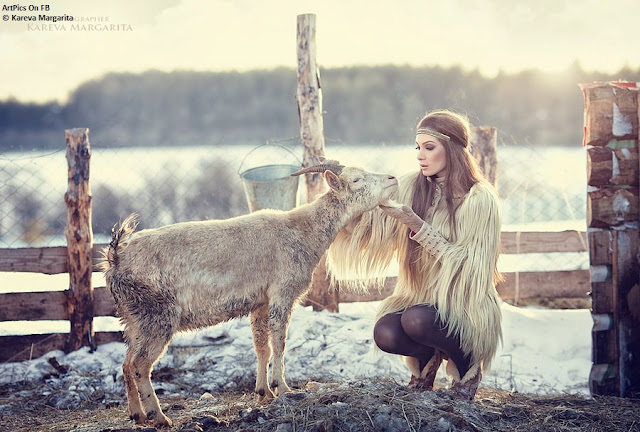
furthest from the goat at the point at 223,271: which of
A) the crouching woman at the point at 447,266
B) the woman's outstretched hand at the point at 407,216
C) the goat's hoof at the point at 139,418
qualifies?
the crouching woman at the point at 447,266

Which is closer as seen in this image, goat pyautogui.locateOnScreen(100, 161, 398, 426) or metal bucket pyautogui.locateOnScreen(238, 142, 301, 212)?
goat pyautogui.locateOnScreen(100, 161, 398, 426)

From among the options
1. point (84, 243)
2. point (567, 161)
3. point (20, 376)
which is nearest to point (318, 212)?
point (84, 243)

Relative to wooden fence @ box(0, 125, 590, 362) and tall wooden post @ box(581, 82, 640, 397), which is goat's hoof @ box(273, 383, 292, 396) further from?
tall wooden post @ box(581, 82, 640, 397)

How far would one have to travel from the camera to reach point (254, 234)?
440 centimetres

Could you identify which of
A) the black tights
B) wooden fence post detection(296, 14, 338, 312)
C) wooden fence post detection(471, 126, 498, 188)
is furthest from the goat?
wooden fence post detection(471, 126, 498, 188)

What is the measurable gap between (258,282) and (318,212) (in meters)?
0.73

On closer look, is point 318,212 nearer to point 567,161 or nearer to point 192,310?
point 192,310

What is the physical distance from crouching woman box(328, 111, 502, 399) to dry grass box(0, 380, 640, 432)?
Result: 34 cm

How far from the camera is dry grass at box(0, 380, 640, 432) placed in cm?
374

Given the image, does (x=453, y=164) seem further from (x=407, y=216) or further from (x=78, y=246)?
(x=78, y=246)

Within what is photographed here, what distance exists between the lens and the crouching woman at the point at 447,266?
14.5 ft

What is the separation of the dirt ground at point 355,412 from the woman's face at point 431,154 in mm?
1548

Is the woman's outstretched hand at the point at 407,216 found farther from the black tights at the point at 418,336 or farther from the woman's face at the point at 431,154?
the black tights at the point at 418,336

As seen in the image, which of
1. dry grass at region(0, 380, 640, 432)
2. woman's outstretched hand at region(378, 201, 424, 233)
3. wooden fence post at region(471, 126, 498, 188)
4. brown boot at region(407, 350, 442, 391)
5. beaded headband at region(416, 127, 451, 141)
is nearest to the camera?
dry grass at region(0, 380, 640, 432)
